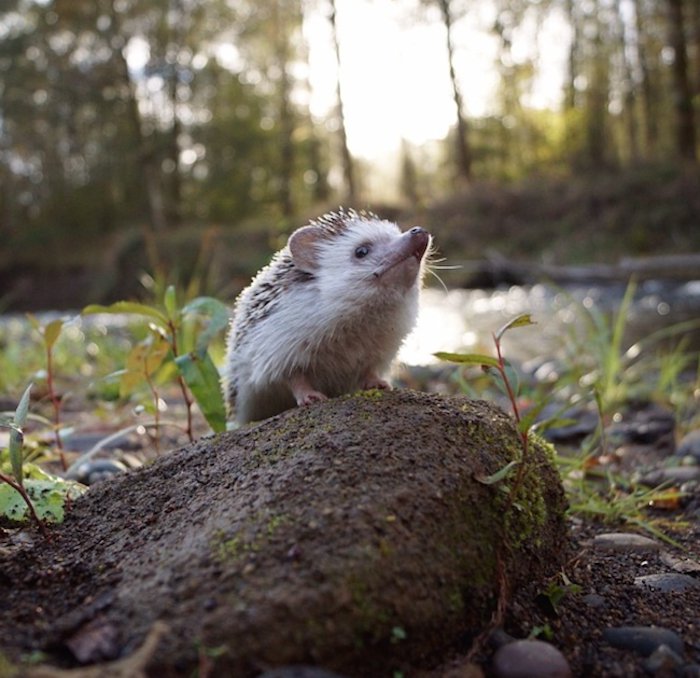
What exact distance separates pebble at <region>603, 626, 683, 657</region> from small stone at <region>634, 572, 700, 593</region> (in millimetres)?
374

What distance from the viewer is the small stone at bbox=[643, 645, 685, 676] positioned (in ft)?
6.21

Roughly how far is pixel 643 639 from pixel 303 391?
158 cm

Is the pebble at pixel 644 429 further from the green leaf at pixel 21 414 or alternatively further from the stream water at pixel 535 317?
the green leaf at pixel 21 414

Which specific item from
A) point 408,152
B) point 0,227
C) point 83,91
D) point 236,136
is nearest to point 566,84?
point 408,152

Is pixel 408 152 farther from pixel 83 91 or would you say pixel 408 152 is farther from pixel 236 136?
pixel 83 91

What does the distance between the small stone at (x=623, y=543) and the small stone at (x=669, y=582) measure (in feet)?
1.19

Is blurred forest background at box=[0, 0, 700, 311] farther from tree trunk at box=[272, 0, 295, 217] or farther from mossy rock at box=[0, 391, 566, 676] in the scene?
mossy rock at box=[0, 391, 566, 676]

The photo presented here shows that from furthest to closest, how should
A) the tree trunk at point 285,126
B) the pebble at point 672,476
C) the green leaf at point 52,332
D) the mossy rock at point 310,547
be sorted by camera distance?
the tree trunk at point 285,126, the pebble at point 672,476, the green leaf at point 52,332, the mossy rock at point 310,547

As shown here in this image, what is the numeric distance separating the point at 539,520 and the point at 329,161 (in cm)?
3759

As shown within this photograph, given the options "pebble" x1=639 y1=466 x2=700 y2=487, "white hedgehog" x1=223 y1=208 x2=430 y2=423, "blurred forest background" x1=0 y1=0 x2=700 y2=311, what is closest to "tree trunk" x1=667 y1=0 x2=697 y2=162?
"blurred forest background" x1=0 y1=0 x2=700 y2=311

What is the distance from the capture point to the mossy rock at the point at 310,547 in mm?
1690

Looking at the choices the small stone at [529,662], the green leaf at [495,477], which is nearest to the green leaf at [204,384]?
the green leaf at [495,477]

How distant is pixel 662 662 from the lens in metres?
1.91

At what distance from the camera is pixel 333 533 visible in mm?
1890
